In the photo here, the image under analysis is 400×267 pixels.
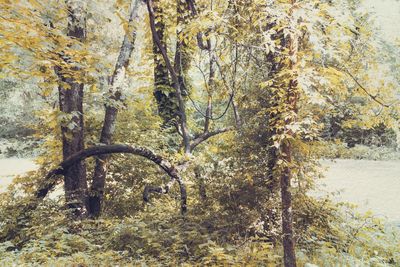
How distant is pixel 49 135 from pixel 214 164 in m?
4.09

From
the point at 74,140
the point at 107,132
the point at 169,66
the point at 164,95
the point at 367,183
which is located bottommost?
the point at 367,183

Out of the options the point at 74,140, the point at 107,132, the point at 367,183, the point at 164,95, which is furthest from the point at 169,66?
the point at 367,183

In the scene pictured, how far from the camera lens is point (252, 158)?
5.16 m

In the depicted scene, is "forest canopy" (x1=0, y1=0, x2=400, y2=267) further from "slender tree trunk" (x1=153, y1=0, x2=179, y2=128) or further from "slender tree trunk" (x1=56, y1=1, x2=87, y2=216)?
"slender tree trunk" (x1=153, y1=0, x2=179, y2=128)

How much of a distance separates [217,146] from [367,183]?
13.4 meters

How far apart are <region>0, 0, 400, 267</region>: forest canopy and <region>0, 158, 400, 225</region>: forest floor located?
202 inches

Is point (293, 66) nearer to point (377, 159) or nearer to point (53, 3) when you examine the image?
point (53, 3)

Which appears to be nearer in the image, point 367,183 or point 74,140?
point 74,140

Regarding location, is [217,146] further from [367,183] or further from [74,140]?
[367,183]

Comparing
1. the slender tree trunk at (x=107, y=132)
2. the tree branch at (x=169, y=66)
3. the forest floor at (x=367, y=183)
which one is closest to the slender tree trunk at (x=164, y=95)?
the slender tree trunk at (x=107, y=132)

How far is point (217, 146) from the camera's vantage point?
5.96 meters

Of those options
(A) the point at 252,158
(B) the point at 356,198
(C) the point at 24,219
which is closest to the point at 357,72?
(A) the point at 252,158

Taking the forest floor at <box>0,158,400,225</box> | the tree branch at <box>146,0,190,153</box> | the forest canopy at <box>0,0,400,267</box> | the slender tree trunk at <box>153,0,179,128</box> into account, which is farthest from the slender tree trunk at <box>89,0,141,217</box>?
the forest floor at <box>0,158,400,225</box>

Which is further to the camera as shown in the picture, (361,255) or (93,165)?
(93,165)
